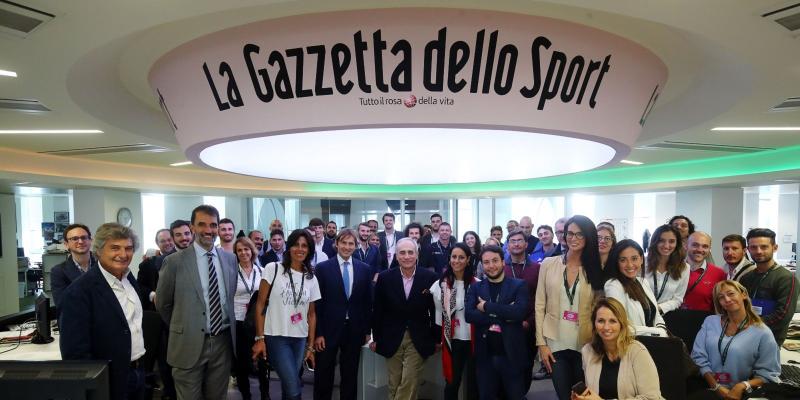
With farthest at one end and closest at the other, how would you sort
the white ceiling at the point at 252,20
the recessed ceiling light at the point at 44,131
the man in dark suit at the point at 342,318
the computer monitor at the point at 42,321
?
the recessed ceiling light at the point at 44,131
the computer monitor at the point at 42,321
the man in dark suit at the point at 342,318
the white ceiling at the point at 252,20

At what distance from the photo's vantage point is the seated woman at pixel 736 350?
2.89 metres

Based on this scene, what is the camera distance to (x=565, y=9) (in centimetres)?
225

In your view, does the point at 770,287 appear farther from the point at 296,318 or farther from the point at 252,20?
the point at 252,20

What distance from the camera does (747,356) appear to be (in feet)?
9.68

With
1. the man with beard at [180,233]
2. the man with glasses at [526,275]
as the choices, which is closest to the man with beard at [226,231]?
the man with beard at [180,233]

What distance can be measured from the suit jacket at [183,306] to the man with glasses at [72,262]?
1.27m

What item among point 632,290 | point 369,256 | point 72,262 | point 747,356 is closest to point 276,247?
point 369,256

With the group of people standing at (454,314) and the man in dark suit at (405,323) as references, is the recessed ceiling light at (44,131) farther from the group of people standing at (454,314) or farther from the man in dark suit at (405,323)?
the man in dark suit at (405,323)

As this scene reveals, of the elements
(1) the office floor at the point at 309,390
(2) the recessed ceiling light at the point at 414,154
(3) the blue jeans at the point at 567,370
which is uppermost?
(2) the recessed ceiling light at the point at 414,154

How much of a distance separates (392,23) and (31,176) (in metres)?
7.32

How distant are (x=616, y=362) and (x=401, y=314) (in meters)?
1.63

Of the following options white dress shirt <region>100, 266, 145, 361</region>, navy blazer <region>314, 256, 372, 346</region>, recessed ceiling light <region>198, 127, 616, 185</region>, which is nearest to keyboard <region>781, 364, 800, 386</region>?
recessed ceiling light <region>198, 127, 616, 185</region>

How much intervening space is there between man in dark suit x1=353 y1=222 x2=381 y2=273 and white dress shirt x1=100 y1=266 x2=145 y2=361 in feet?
12.5

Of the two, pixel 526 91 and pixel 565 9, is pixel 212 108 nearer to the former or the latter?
pixel 526 91
